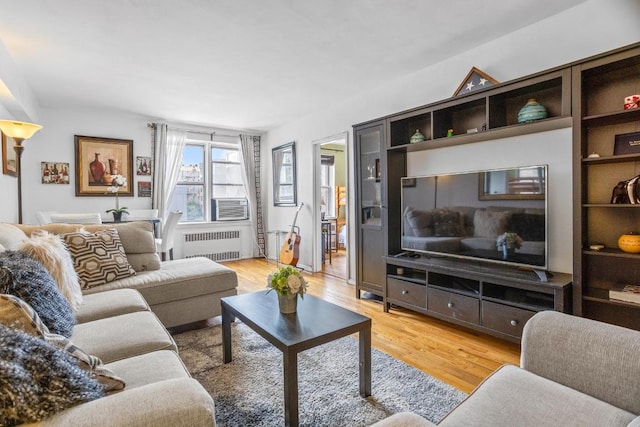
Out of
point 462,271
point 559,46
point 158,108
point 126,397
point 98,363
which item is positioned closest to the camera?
point 126,397

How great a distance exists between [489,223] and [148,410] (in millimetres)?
2551

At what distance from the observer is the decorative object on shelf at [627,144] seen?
205 centimetres

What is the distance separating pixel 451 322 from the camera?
9.12 feet

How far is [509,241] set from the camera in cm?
252

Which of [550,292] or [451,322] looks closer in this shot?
[550,292]

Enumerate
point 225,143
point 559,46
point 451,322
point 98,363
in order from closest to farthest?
point 98,363 < point 559,46 < point 451,322 < point 225,143

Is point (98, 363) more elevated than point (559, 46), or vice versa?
point (559, 46)

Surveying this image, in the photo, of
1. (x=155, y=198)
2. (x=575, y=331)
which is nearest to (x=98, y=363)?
(x=575, y=331)

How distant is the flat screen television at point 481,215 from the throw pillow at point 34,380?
2622 millimetres

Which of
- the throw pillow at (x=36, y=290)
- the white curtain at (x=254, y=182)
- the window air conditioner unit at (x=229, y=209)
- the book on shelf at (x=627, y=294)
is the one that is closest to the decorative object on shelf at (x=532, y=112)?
the book on shelf at (x=627, y=294)

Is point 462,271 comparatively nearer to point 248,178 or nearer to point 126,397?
point 126,397

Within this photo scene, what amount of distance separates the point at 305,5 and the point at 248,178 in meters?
4.08

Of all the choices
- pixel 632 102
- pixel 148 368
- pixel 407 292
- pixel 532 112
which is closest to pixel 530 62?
pixel 532 112

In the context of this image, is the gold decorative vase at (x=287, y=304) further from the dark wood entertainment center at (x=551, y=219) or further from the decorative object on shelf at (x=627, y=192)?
the decorative object on shelf at (x=627, y=192)
